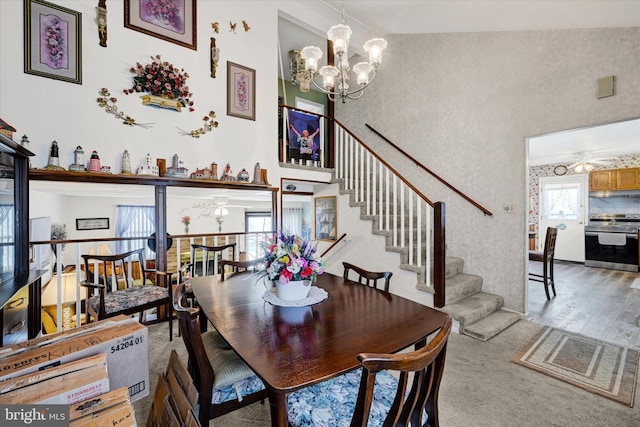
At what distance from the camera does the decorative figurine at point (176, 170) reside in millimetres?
3095

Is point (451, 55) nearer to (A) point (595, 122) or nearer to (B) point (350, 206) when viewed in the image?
(A) point (595, 122)

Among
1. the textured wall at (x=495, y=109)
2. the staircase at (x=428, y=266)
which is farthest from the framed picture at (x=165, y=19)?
the textured wall at (x=495, y=109)

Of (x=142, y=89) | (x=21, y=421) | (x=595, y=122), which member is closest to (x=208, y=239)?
(x=142, y=89)

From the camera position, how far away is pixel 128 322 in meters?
1.61

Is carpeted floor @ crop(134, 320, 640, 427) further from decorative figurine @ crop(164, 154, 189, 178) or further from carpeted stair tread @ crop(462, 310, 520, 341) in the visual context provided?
decorative figurine @ crop(164, 154, 189, 178)

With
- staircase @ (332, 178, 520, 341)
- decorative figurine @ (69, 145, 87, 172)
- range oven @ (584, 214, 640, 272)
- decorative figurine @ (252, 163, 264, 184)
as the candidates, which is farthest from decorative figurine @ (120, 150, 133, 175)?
range oven @ (584, 214, 640, 272)

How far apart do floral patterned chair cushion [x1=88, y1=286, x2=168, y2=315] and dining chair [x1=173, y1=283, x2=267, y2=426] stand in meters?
1.35

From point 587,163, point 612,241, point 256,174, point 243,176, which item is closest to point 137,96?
point 243,176

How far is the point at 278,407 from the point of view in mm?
944

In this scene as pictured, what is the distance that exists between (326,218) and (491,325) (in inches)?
108

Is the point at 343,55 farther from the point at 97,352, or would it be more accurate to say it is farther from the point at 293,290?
the point at 97,352

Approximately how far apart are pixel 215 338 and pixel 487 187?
11.9 feet

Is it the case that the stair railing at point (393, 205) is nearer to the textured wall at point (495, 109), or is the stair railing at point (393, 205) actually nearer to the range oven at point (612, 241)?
the textured wall at point (495, 109)

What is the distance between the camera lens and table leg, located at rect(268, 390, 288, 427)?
3.08 feet
